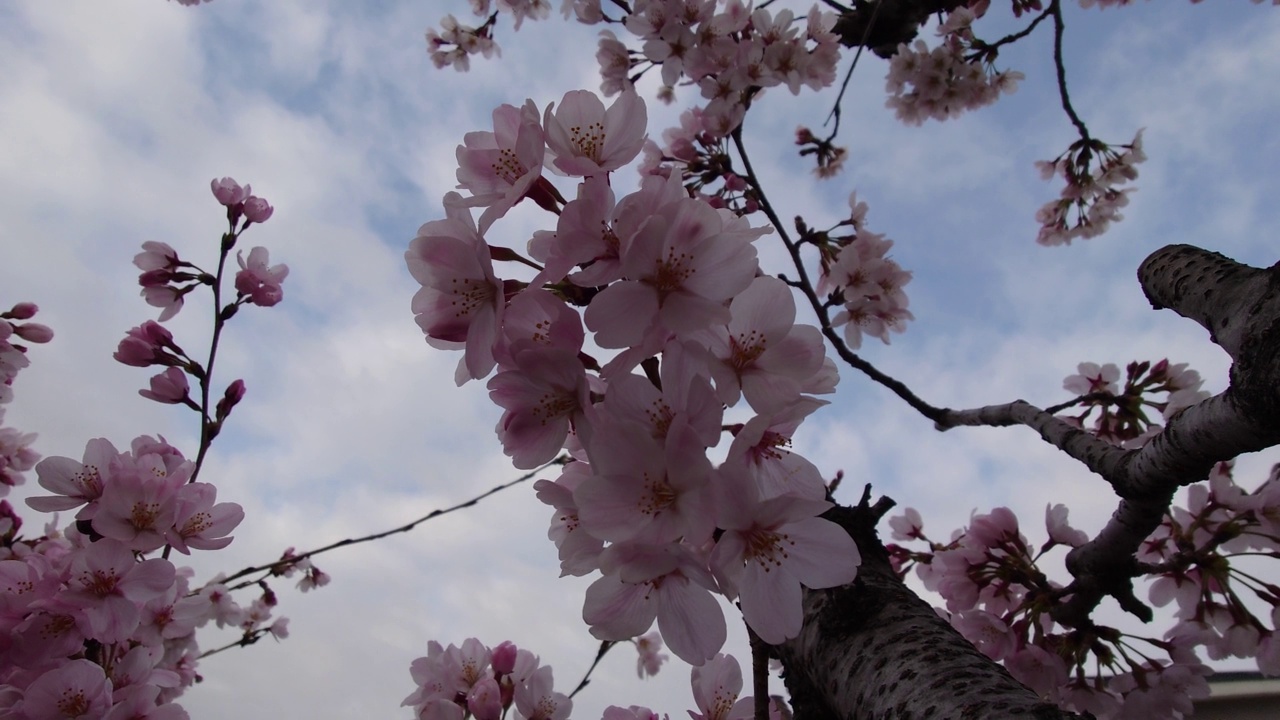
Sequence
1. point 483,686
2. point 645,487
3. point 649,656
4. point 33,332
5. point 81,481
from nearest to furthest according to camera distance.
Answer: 1. point 645,487
2. point 81,481
3. point 483,686
4. point 33,332
5. point 649,656

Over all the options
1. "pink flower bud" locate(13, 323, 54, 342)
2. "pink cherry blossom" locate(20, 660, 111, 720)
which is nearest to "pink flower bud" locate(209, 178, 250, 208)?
"pink flower bud" locate(13, 323, 54, 342)

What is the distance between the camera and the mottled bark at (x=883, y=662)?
832 mm

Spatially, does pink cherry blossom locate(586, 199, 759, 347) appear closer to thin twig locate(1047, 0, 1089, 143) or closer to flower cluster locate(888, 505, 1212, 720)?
flower cluster locate(888, 505, 1212, 720)

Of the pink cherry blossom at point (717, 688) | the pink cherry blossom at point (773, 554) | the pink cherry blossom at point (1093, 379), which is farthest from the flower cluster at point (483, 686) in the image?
the pink cherry blossom at point (1093, 379)

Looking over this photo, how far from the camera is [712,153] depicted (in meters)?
3.28

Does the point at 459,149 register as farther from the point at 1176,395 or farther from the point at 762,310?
the point at 1176,395

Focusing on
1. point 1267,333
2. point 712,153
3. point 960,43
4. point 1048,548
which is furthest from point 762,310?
point 960,43

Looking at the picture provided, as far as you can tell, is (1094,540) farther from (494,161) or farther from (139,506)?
(139,506)

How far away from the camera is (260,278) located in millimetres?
2051

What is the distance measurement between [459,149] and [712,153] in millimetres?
2522

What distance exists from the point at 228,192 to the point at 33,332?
Answer: 1210 mm

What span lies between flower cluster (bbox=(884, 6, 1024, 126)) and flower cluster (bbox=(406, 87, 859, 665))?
10.9ft

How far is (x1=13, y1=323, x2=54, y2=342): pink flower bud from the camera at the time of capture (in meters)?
2.53

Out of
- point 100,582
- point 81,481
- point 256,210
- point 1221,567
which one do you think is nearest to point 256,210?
point 256,210
